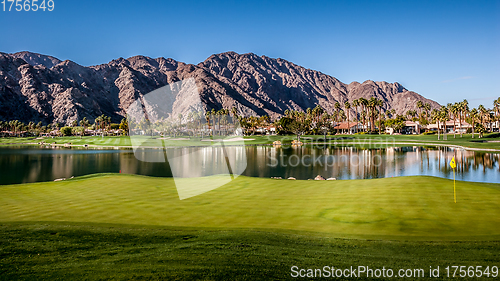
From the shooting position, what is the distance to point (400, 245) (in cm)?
789

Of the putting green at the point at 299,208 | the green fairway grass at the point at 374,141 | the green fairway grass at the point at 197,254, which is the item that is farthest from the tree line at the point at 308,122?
the green fairway grass at the point at 197,254

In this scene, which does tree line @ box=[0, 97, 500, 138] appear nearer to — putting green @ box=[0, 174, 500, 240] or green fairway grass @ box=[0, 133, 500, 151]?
green fairway grass @ box=[0, 133, 500, 151]

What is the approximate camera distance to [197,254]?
23.5 feet

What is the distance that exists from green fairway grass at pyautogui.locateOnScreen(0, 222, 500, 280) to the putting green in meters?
1.05

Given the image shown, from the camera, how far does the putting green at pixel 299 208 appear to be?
9.62 meters

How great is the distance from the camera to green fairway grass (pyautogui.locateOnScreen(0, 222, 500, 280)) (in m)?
6.09

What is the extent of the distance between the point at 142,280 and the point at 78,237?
413 centimetres

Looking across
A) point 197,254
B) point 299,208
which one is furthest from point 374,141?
point 197,254

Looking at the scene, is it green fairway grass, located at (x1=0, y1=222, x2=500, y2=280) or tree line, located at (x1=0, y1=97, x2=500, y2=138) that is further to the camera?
tree line, located at (x1=0, y1=97, x2=500, y2=138)

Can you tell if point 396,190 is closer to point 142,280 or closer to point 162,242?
point 162,242

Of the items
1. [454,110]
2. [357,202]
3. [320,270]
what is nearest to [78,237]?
[320,270]

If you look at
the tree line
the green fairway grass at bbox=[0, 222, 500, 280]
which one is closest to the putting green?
the green fairway grass at bbox=[0, 222, 500, 280]

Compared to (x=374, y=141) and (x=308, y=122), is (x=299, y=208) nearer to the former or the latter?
(x=374, y=141)

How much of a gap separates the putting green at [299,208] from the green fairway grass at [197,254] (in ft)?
3.43
